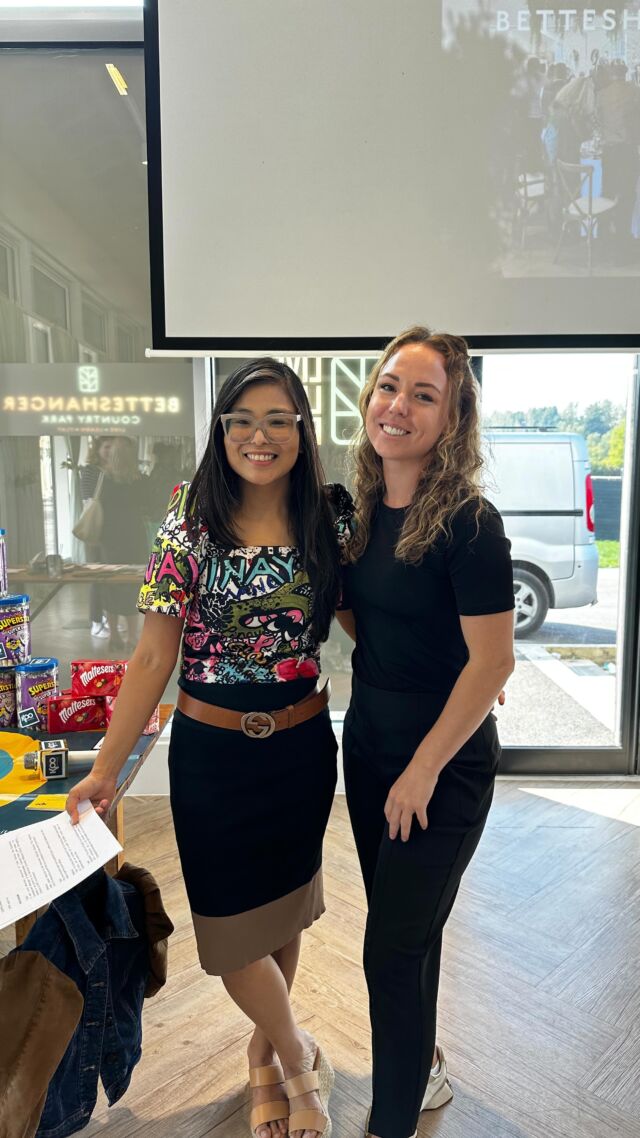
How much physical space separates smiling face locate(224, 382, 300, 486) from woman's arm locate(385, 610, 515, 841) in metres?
0.44

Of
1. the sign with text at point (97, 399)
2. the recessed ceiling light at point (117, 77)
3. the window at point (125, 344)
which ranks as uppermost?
the recessed ceiling light at point (117, 77)

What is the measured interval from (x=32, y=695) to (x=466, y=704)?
3.43ft

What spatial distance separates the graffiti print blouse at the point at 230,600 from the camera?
1304 mm

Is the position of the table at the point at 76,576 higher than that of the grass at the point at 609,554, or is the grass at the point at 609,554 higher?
the grass at the point at 609,554

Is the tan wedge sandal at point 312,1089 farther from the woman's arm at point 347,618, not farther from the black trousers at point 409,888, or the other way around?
the woman's arm at point 347,618

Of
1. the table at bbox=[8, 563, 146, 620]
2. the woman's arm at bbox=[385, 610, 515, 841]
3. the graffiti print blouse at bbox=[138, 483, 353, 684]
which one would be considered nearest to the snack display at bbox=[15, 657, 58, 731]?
the graffiti print blouse at bbox=[138, 483, 353, 684]

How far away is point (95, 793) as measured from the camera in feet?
4.24

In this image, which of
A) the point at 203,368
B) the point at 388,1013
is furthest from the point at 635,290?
the point at 388,1013

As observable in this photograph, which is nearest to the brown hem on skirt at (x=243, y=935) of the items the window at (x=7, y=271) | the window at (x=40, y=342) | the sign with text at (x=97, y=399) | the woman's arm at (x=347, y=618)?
the woman's arm at (x=347, y=618)

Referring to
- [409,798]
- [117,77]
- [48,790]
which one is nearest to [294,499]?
[409,798]

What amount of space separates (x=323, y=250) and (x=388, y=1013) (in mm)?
2245

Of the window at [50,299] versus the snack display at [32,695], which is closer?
the snack display at [32,695]

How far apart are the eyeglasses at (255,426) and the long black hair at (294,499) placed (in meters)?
0.03

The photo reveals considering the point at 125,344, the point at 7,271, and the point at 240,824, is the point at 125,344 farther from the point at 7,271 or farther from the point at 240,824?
the point at 240,824
